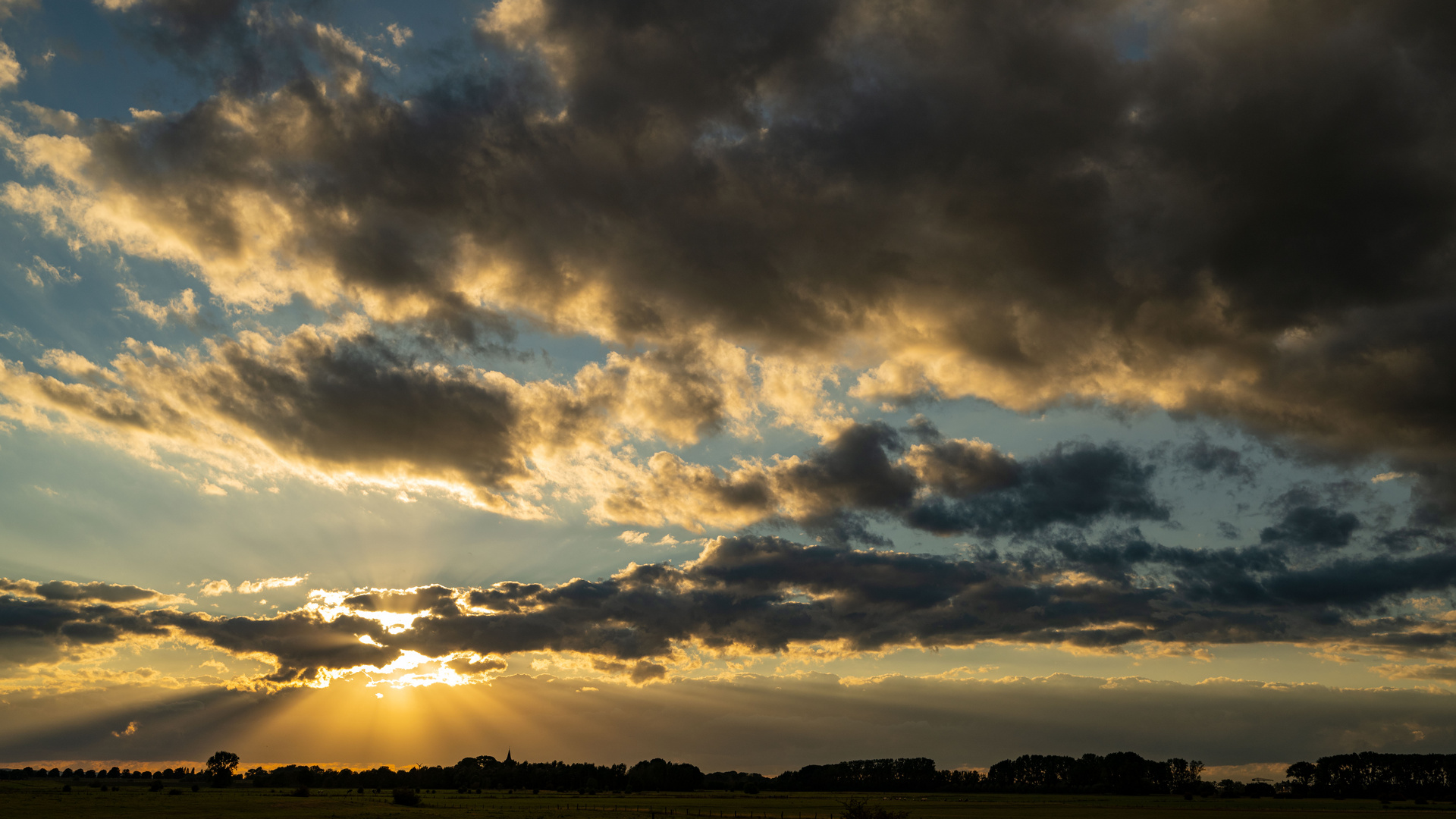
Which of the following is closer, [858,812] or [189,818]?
[858,812]

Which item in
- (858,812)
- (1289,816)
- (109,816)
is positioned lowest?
(1289,816)

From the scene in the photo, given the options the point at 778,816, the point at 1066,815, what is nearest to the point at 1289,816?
the point at 1066,815

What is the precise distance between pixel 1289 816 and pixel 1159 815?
35.9 meters

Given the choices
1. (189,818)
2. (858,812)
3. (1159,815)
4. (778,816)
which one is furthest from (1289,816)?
(189,818)

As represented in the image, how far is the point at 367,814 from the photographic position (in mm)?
129000

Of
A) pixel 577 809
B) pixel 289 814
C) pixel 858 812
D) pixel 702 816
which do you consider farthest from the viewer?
pixel 577 809

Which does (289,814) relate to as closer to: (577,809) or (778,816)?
(577,809)

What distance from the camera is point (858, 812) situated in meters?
84.9

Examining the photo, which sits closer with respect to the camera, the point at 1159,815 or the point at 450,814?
the point at 450,814

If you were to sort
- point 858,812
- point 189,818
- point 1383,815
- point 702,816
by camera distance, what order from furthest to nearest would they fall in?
point 1383,815 → point 702,816 → point 189,818 → point 858,812

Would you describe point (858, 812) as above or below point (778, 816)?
above

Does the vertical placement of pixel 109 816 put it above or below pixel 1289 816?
above

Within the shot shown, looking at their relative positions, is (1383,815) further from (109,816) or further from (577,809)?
(109,816)

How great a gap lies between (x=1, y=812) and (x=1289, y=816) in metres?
233
